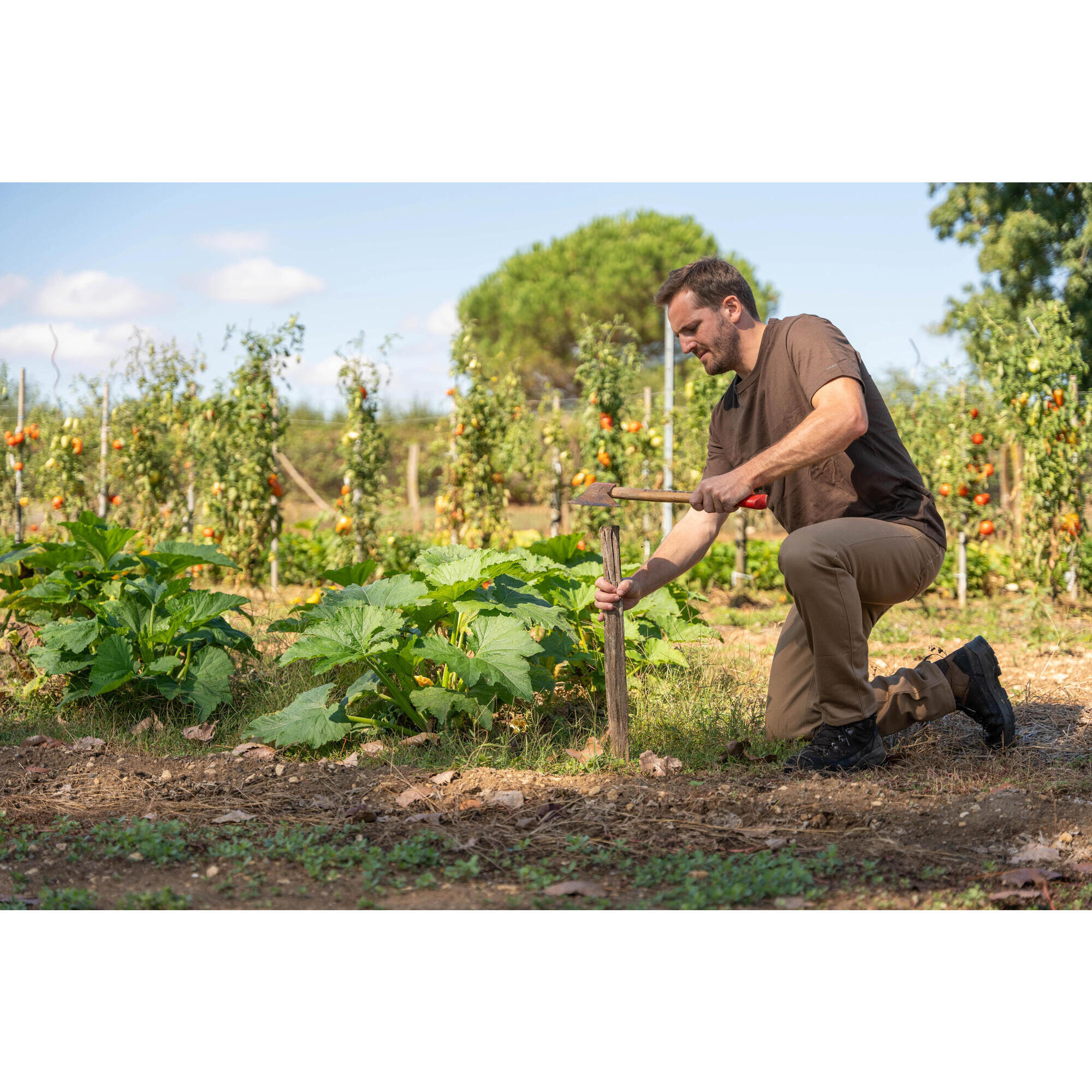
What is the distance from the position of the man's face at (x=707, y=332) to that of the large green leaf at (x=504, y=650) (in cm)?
104

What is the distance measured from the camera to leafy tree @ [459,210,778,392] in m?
19.1

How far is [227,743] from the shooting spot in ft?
11.4

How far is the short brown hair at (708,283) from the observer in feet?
10.1

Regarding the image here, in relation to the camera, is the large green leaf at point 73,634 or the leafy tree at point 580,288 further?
the leafy tree at point 580,288

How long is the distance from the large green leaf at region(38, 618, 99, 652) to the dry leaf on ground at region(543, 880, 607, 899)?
2187mm

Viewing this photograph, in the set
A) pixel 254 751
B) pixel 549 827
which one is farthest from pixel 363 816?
pixel 254 751

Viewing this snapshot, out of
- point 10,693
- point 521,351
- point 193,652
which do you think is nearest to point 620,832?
point 193,652

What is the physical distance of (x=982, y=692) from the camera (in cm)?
328

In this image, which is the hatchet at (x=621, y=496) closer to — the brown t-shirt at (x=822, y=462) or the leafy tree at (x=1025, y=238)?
the brown t-shirt at (x=822, y=462)

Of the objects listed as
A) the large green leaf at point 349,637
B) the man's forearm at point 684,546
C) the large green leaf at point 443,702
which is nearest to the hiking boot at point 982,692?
the man's forearm at point 684,546

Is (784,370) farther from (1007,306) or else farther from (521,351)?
(521,351)

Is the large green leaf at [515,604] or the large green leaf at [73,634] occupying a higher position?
the large green leaf at [515,604]

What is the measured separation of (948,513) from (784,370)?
5.67m

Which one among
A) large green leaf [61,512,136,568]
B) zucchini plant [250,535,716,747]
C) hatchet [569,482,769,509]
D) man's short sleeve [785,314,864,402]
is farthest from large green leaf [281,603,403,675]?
man's short sleeve [785,314,864,402]
